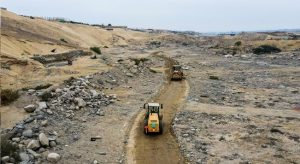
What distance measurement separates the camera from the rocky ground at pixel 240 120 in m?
21.2

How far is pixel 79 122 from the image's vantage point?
2667 cm

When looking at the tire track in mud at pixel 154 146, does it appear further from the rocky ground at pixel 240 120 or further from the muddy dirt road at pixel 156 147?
the rocky ground at pixel 240 120

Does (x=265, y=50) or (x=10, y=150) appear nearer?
(x=10, y=150)

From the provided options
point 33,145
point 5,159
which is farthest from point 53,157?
point 5,159

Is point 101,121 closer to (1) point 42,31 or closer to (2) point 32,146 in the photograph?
(2) point 32,146

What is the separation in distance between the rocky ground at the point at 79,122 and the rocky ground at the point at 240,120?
14.5ft

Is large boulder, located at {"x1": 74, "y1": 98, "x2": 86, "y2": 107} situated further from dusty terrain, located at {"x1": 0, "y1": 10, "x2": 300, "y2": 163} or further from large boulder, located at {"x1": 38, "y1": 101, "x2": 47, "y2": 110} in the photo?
large boulder, located at {"x1": 38, "y1": 101, "x2": 47, "y2": 110}

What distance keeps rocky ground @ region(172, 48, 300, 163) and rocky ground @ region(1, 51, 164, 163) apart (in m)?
4.43

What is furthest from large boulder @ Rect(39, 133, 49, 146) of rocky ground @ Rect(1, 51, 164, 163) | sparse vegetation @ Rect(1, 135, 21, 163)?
sparse vegetation @ Rect(1, 135, 21, 163)

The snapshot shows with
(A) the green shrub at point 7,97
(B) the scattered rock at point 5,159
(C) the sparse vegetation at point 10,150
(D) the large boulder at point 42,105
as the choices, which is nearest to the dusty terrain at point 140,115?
(D) the large boulder at point 42,105

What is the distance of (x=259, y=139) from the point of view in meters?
23.5

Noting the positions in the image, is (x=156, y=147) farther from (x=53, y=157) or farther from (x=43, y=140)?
(x=43, y=140)

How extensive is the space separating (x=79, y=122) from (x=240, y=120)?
11866 millimetres

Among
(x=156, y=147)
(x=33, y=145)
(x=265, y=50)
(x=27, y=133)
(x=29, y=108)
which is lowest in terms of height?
(x=156, y=147)
